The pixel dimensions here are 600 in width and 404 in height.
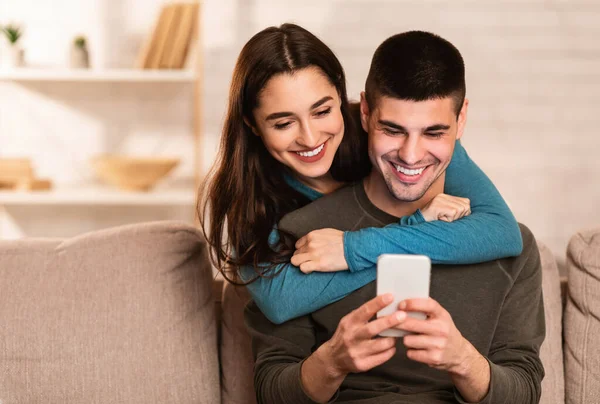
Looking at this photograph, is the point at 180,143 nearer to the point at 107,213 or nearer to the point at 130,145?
the point at 130,145

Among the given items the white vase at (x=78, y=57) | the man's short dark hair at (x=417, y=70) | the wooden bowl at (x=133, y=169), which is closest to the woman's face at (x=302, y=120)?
the man's short dark hair at (x=417, y=70)

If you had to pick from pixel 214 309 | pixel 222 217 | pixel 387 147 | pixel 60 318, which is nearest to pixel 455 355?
pixel 387 147

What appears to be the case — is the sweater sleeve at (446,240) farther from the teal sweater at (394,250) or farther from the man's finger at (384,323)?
the man's finger at (384,323)

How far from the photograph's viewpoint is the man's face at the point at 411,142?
1437 mm

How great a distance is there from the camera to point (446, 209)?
1468mm

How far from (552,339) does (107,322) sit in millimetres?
1023

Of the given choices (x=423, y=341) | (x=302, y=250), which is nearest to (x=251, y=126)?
(x=302, y=250)

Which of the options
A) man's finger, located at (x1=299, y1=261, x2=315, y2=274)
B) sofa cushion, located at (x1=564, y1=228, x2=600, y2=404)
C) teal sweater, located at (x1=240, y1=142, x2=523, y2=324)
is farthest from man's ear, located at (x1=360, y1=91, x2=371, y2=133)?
sofa cushion, located at (x1=564, y1=228, x2=600, y2=404)

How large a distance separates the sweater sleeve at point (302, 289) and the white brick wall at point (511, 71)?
6.51 feet

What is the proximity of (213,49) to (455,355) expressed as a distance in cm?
244

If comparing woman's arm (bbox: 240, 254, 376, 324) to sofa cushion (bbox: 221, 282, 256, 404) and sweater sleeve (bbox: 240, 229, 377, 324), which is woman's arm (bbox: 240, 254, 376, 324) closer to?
sweater sleeve (bbox: 240, 229, 377, 324)

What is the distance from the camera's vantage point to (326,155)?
1.57 meters

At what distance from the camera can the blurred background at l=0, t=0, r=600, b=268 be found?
334 centimetres

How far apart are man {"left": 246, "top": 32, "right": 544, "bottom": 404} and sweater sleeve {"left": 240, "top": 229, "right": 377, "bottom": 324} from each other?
0.16ft
